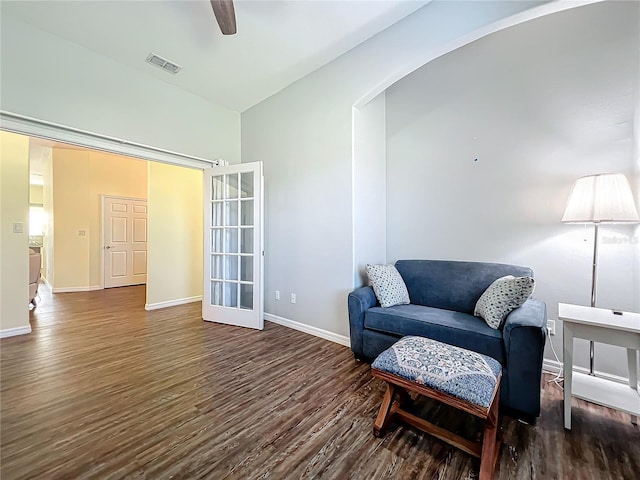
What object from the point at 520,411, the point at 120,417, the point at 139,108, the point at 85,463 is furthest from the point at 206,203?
the point at 520,411

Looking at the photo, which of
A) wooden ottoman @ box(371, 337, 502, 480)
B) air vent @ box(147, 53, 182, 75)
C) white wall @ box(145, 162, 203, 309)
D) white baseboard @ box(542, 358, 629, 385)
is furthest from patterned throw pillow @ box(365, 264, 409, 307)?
white wall @ box(145, 162, 203, 309)

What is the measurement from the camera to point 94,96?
2.79 m

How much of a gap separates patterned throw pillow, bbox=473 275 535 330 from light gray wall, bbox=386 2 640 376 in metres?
0.63

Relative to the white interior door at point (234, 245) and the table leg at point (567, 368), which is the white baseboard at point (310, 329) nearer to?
the white interior door at point (234, 245)

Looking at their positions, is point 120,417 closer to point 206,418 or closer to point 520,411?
point 206,418

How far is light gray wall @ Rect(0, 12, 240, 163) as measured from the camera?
7.82 feet

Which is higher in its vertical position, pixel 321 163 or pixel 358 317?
pixel 321 163

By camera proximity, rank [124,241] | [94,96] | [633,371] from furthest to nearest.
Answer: [124,241] < [94,96] < [633,371]

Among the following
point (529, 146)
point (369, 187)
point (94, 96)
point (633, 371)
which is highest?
point (94, 96)

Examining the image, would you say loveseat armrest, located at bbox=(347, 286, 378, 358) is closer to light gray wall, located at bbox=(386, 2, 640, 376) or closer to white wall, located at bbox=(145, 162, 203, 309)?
light gray wall, located at bbox=(386, 2, 640, 376)

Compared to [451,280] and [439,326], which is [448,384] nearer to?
[439,326]

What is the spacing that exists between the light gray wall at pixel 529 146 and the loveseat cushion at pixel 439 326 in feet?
2.52

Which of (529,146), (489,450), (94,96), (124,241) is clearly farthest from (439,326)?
(124,241)

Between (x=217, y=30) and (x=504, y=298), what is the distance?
335 centimetres
